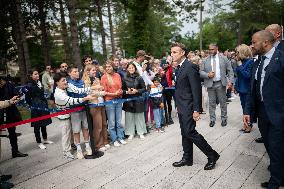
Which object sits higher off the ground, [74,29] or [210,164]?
[74,29]

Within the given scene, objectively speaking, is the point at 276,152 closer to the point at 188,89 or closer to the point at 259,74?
the point at 259,74

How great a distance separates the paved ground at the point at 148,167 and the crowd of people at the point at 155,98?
10.2 inches

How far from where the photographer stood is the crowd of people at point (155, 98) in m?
3.86

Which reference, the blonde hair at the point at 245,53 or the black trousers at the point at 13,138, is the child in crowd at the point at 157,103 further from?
the black trousers at the point at 13,138

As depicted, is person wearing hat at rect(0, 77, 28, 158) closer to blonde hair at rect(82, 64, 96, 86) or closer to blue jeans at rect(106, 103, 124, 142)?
blonde hair at rect(82, 64, 96, 86)

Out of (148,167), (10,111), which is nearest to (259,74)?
(148,167)

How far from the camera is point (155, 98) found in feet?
25.3

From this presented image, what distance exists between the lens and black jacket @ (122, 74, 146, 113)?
6980mm

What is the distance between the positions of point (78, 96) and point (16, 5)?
1063 centimetres

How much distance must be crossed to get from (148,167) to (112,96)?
2.12 meters

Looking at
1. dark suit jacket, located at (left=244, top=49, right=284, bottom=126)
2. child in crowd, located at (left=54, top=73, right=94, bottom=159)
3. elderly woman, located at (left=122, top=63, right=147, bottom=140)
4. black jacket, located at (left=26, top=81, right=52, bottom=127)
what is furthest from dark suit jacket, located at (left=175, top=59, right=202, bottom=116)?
black jacket, located at (left=26, top=81, right=52, bottom=127)

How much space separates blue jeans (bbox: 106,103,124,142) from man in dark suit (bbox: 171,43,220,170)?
87.7 inches

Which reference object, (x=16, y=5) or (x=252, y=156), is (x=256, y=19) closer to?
(x=16, y=5)

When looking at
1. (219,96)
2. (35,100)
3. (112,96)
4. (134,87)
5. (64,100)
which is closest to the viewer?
(64,100)
